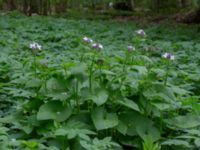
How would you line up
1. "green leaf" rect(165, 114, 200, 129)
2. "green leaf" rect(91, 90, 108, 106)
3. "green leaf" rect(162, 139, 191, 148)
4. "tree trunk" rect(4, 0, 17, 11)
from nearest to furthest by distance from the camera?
"green leaf" rect(162, 139, 191, 148) → "green leaf" rect(91, 90, 108, 106) → "green leaf" rect(165, 114, 200, 129) → "tree trunk" rect(4, 0, 17, 11)

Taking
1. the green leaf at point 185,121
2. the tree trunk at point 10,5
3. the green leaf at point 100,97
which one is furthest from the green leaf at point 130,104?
the tree trunk at point 10,5

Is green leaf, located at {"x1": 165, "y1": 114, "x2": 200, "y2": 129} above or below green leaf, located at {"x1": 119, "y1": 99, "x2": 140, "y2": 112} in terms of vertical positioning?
below

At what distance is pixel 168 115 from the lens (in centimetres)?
279

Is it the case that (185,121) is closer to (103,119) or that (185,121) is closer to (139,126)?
(139,126)

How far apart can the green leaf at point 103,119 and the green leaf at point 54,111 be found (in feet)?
0.55

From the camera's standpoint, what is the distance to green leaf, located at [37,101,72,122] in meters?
2.50

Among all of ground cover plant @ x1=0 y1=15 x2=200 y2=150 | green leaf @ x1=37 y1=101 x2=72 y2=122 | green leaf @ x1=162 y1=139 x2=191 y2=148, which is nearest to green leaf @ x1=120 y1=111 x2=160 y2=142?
ground cover plant @ x1=0 y1=15 x2=200 y2=150

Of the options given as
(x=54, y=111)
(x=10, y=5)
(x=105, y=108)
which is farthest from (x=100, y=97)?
(x=10, y=5)

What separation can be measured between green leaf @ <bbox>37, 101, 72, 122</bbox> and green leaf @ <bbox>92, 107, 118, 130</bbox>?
0.17 m

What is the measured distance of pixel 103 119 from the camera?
8.17 ft

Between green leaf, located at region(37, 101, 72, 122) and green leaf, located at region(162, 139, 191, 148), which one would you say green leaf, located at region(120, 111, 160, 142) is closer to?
green leaf, located at region(162, 139, 191, 148)

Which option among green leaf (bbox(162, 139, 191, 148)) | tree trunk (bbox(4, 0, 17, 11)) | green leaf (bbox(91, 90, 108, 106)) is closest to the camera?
green leaf (bbox(162, 139, 191, 148))

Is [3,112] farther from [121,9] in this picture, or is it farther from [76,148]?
[121,9]

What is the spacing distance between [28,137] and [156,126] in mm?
830
